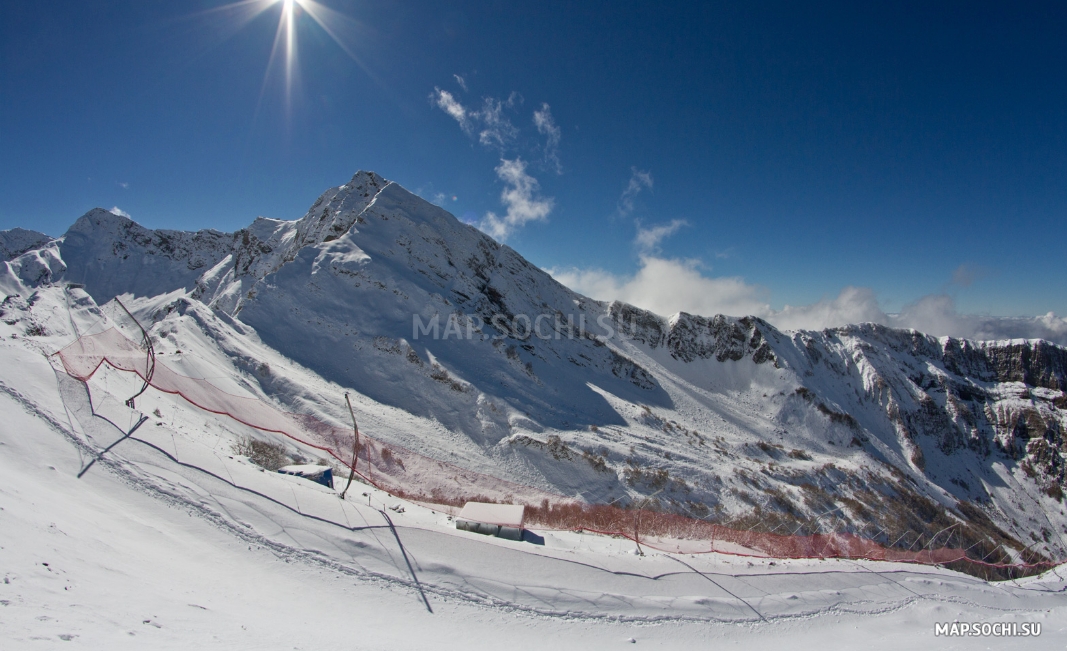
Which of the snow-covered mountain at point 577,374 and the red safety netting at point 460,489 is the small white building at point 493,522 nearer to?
the red safety netting at point 460,489

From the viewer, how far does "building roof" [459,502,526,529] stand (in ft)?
35.7

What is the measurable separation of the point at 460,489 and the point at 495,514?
1356cm

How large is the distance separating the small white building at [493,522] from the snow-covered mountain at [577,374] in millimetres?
10683

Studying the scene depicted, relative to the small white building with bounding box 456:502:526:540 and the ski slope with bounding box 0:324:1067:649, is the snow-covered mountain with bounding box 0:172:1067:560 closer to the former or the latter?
the ski slope with bounding box 0:324:1067:649

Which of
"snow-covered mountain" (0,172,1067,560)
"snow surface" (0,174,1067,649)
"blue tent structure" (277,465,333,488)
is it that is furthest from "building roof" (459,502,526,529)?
"snow-covered mountain" (0,172,1067,560)

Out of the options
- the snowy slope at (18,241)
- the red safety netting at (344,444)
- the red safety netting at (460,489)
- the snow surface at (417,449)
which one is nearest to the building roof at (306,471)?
the red safety netting at (460,489)

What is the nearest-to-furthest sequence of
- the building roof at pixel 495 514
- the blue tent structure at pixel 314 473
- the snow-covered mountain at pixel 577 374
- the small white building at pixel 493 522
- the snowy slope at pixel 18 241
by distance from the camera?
the small white building at pixel 493 522 < the building roof at pixel 495 514 < the blue tent structure at pixel 314 473 < the snow-covered mountain at pixel 577 374 < the snowy slope at pixel 18 241

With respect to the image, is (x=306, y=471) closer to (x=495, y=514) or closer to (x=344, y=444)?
(x=495, y=514)

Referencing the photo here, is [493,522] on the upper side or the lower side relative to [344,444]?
upper

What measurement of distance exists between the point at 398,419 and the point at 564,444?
12557 millimetres

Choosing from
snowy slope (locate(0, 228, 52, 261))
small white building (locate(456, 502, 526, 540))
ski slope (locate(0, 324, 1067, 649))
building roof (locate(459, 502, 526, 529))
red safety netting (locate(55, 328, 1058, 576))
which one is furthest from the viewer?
snowy slope (locate(0, 228, 52, 261))

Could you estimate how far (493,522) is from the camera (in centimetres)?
1080

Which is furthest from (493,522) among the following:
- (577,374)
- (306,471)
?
(577,374)

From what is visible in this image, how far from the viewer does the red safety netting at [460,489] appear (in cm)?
1280
